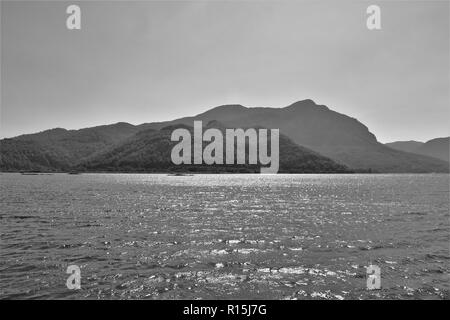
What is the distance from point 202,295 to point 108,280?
749 centimetres

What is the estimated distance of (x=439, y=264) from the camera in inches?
1187

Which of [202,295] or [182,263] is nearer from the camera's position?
[202,295]

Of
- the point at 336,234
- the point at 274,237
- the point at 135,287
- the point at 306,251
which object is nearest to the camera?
the point at 135,287

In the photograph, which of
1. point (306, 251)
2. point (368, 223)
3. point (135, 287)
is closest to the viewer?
point (135, 287)

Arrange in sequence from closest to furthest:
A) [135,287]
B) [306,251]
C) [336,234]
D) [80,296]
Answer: [80,296] < [135,287] < [306,251] < [336,234]

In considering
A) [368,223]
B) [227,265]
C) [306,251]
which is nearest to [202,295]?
[227,265]

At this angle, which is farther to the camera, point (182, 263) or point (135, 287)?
point (182, 263)

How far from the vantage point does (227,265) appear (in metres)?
28.5
